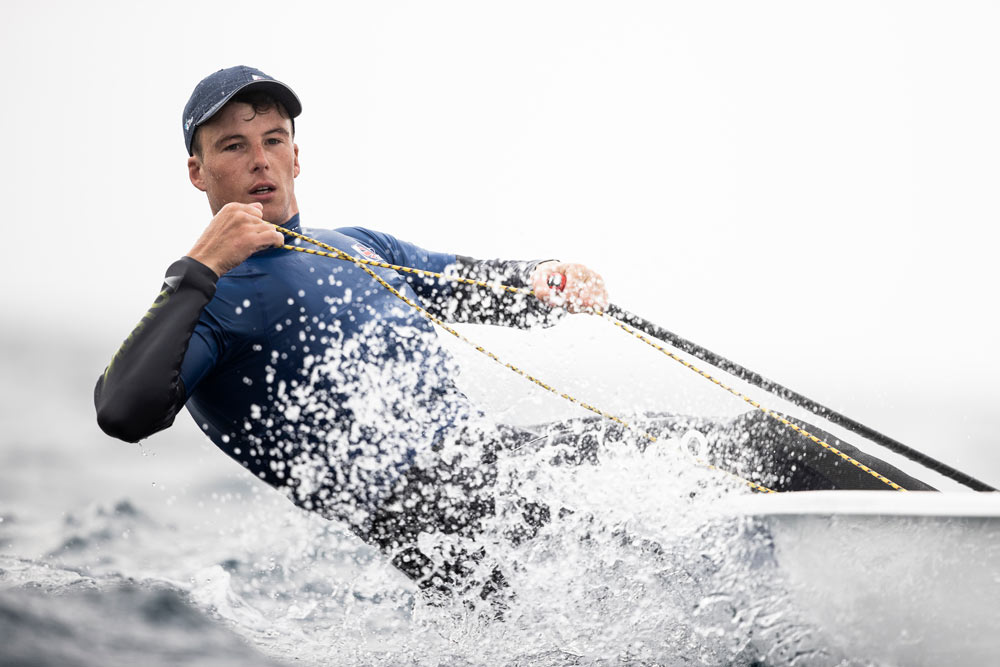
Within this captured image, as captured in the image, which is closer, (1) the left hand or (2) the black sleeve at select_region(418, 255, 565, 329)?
(1) the left hand

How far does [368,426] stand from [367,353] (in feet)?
0.55

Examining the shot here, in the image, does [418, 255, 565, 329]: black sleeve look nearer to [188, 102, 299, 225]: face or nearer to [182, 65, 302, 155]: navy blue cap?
[188, 102, 299, 225]: face

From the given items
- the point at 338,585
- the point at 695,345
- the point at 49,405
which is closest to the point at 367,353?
the point at 695,345

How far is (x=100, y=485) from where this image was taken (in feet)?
19.8

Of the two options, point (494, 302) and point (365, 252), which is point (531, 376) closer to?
point (494, 302)

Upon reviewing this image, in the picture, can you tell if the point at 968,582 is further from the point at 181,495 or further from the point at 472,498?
the point at 181,495

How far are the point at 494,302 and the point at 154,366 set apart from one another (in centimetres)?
109

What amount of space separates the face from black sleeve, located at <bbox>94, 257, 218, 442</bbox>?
1.36 ft

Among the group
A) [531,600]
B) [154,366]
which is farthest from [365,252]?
[531,600]

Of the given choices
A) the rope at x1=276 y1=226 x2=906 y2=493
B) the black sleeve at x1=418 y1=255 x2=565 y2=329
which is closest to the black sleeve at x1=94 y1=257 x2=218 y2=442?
the rope at x1=276 y1=226 x2=906 y2=493

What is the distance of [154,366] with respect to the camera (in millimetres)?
1485

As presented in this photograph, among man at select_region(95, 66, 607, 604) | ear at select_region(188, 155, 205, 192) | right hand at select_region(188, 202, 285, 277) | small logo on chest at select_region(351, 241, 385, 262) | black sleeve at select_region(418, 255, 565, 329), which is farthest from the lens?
black sleeve at select_region(418, 255, 565, 329)

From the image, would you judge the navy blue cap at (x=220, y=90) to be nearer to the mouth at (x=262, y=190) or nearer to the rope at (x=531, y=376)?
the mouth at (x=262, y=190)

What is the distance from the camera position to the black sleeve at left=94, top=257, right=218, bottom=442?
4.84ft
